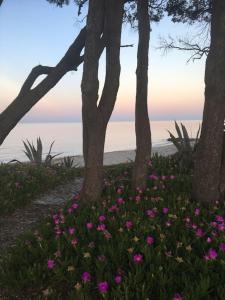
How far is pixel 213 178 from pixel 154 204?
114 centimetres

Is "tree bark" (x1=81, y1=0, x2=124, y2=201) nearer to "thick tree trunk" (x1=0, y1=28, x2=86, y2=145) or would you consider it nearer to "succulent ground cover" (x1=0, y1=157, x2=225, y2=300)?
"succulent ground cover" (x1=0, y1=157, x2=225, y2=300)

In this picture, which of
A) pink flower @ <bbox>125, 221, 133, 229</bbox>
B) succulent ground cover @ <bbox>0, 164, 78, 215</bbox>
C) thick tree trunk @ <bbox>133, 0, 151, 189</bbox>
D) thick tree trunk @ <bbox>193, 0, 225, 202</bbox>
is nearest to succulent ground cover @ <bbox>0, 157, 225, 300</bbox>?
pink flower @ <bbox>125, 221, 133, 229</bbox>

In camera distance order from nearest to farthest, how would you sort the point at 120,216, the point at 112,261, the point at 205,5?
the point at 112,261, the point at 120,216, the point at 205,5

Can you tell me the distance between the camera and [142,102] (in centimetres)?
790

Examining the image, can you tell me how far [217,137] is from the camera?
699cm

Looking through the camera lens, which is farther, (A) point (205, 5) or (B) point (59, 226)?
(A) point (205, 5)

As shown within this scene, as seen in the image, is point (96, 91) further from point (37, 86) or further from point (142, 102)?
point (37, 86)

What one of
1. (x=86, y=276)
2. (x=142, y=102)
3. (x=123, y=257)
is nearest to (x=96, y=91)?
(x=142, y=102)

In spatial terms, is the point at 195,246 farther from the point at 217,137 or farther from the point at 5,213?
the point at 5,213

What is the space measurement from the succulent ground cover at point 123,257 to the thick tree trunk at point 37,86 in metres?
3.51

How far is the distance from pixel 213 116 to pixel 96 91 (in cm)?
211

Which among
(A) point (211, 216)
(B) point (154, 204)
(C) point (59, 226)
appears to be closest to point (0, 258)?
(C) point (59, 226)

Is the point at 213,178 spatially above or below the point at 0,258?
above

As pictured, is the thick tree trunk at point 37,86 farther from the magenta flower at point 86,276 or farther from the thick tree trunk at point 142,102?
the magenta flower at point 86,276
